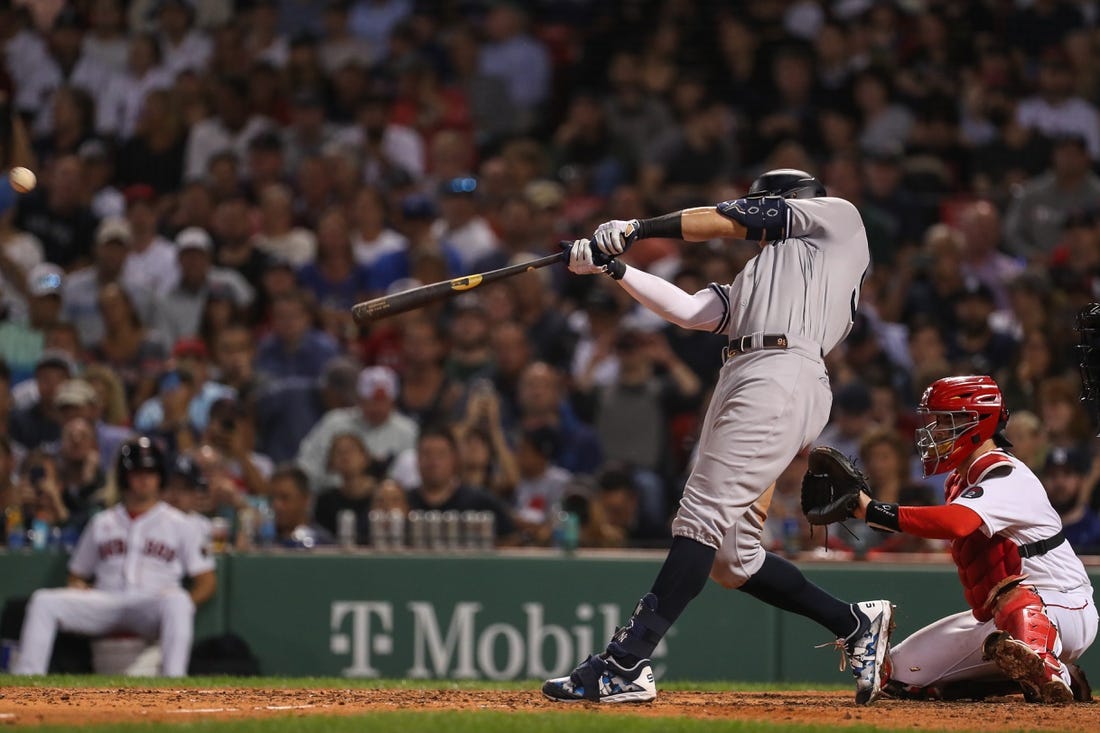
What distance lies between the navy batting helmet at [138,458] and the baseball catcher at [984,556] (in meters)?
4.74

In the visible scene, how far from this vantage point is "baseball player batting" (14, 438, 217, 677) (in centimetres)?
945

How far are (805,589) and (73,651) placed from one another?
16.2 ft

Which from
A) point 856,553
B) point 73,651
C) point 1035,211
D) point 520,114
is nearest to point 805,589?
point 856,553

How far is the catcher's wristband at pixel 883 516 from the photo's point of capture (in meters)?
6.54

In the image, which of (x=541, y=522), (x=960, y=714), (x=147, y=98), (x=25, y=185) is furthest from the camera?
(x=147, y=98)

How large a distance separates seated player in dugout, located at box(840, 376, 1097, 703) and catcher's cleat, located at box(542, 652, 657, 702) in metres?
1.11

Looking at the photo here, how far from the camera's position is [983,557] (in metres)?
6.87

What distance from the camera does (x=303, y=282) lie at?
13.5 m

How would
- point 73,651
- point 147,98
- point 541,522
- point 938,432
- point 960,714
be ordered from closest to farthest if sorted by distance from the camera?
point 960,714 → point 938,432 → point 73,651 → point 541,522 → point 147,98

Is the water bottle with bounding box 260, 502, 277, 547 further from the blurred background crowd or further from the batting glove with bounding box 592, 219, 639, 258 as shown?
the batting glove with bounding box 592, 219, 639, 258

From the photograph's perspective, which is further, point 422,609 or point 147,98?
point 147,98

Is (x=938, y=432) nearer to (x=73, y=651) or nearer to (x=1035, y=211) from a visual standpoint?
(x=73, y=651)

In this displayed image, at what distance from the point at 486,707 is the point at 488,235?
779 centimetres

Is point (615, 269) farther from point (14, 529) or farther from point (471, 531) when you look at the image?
point (14, 529)
